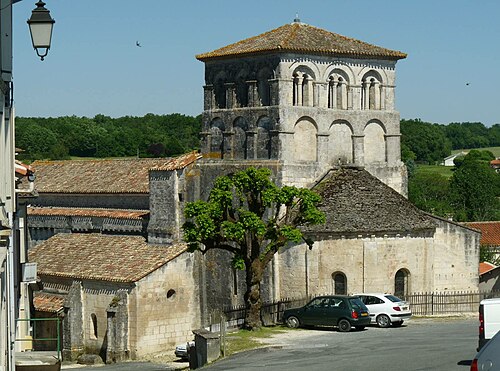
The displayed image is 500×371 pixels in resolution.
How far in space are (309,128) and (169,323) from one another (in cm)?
1043

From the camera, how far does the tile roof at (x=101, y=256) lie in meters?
47.2

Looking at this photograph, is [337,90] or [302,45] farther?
[337,90]

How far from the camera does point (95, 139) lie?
119 meters

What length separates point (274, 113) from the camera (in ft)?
157

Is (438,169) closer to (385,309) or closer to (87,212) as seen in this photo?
(87,212)

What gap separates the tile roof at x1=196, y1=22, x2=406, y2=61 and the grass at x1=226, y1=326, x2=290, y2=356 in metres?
13.1

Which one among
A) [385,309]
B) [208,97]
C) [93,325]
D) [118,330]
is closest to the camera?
[385,309]

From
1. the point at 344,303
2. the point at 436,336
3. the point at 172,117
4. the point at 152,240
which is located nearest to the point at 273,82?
the point at 152,240

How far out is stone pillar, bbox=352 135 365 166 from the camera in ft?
164

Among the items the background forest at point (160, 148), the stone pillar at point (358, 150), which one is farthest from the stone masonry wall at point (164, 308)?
the background forest at point (160, 148)

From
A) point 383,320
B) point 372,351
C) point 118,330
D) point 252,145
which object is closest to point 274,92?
point 252,145

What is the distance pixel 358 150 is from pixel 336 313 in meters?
13.0

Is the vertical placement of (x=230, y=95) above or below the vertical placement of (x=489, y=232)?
above

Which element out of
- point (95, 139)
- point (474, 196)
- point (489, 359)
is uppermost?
point (95, 139)
